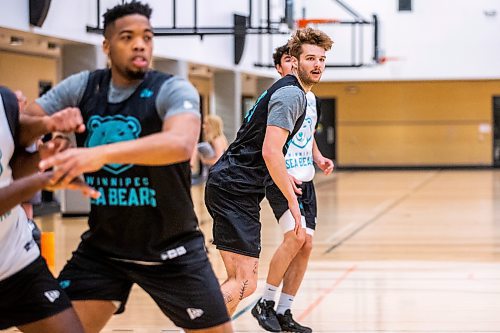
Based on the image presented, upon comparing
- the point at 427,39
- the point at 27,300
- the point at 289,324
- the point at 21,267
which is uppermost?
Answer: the point at 427,39

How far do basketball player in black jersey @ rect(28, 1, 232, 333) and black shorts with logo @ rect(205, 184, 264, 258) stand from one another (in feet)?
7.12

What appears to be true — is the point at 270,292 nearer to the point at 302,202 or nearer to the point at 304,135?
the point at 302,202

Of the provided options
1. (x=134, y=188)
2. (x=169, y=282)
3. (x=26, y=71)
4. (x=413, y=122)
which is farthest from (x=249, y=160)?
(x=413, y=122)

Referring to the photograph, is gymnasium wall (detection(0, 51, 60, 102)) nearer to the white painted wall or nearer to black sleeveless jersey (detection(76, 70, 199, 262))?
the white painted wall

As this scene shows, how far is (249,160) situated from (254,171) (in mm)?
85

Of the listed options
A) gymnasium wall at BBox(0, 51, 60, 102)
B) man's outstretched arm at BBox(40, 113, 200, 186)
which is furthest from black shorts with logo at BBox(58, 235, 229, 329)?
gymnasium wall at BBox(0, 51, 60, 102)

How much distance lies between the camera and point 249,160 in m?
6.90

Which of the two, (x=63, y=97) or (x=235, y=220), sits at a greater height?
(x=63, y=97)

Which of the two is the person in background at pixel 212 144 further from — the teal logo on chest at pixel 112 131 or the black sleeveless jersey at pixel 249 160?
the teal logo on chest at pixel 112 131

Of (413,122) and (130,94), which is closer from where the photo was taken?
(130,94)

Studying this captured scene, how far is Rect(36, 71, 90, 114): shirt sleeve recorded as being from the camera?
4.34 m

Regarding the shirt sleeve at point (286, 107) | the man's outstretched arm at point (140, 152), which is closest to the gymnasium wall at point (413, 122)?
the shirt sleeve at point (286, 107)

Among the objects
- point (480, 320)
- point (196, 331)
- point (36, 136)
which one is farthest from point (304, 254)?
point (36, 136)

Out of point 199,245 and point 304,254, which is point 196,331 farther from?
point 304,254
